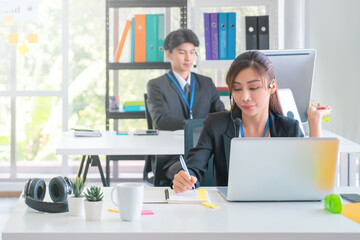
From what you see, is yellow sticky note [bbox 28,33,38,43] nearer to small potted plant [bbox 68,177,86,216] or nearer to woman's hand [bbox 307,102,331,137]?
woman's hand [bbox 307,102,331,137]

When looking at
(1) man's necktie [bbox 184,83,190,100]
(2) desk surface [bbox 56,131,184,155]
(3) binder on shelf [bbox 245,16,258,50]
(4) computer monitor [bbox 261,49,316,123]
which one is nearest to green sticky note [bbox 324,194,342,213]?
(4) computer monitor [bbox 261,49,316,123]

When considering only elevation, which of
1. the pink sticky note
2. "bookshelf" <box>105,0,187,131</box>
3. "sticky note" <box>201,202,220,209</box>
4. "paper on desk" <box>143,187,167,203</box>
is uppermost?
"bookshelf" <box>105,0,187,131</box>

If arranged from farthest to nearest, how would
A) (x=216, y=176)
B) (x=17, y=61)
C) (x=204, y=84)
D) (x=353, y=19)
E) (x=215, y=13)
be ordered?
1. (x=17, y=61)
2. (x=215, y=13)
3. (x=204, y=84)
4. (x=353, y=19)
5. (x=216, y=176)

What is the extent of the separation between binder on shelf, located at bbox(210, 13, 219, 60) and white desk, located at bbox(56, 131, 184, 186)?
1.21 metres

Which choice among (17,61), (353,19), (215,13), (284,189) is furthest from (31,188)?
(17,61)

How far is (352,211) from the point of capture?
1.66 m

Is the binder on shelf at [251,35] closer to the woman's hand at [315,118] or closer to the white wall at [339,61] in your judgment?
the white wall at [339,61]

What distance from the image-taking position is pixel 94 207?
1527mm

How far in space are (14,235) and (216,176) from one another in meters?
1.05

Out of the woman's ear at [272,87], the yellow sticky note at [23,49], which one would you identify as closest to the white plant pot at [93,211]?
the woman's ear at [272,87]

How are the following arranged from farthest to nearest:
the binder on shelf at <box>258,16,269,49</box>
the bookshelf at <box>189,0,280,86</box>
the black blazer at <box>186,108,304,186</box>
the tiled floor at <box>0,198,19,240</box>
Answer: the bookshelf at <box>189,0,280,86</box> < the binder on shelf at <box>258,16,269,49</box> < the tiled floor at <box>0,198,19,240</box> < the black blazer at <box>186,108,304,186</box>

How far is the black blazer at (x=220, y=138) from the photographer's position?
217 centimetres

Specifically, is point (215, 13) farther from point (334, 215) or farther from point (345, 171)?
point (334, 215)

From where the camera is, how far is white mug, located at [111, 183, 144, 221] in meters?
1.51
